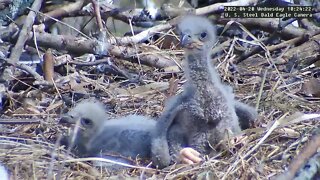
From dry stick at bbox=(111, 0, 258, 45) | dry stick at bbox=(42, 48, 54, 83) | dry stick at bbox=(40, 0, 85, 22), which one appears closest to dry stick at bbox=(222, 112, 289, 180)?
dry stick at bbox=(42, 48, 54, 83)

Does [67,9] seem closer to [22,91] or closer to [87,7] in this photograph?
[87,7]

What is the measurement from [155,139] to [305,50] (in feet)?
7.01

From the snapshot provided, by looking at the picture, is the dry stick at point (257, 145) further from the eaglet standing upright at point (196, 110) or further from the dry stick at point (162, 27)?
the dry stick at point (162, 27)

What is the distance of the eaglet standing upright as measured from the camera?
3.97 meters

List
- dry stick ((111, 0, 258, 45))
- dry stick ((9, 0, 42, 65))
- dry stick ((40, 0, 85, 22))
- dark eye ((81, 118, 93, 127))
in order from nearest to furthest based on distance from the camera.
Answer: dark eye ((81, 118, 93, 127)) < dry stick ((9, 0, 42, 65)) < dry stick ((111, 0, 258, 45)) < dry stick ((40, 0, 85, 22))

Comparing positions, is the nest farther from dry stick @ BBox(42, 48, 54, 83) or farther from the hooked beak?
the hooked beak

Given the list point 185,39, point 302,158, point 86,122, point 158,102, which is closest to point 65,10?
point 158,102

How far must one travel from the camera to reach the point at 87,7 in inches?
247

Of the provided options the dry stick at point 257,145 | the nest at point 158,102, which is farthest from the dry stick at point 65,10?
the dry stick at point 257,145

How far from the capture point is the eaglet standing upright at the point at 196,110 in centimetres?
397

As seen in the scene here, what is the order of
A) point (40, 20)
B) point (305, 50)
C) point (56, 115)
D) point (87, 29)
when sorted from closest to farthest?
point (56, 115) → point (305, 50) → point (40, 20) → point (87, 29)

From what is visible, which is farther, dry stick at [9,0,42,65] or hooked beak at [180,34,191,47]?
dry stick at [9,0,42,65]

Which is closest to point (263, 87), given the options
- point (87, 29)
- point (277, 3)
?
point (277, 3)

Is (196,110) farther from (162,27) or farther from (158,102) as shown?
(162,27)
